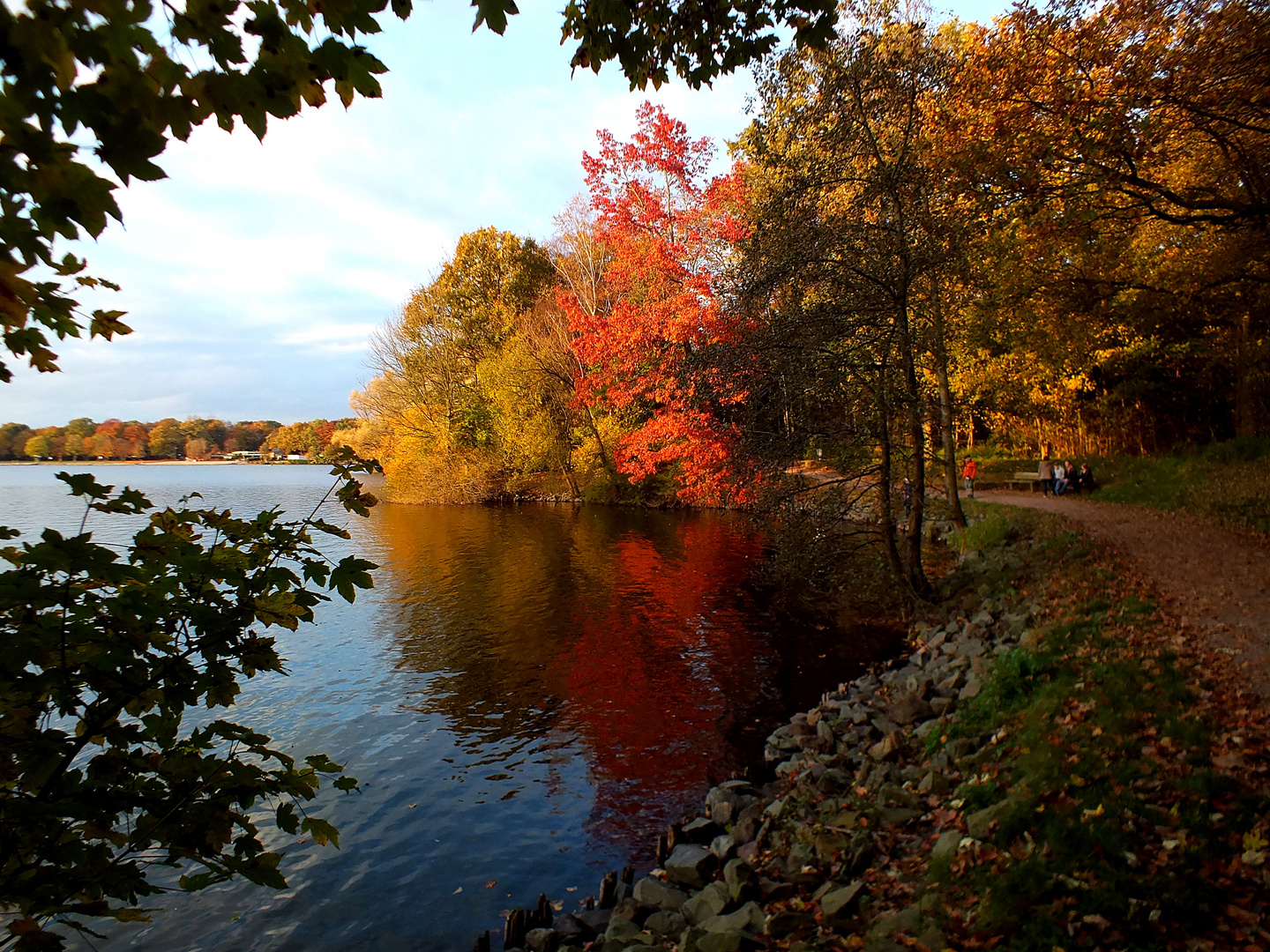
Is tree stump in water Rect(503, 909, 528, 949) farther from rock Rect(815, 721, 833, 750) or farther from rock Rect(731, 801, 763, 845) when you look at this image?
rock Rect(815, 721, 833, 750)

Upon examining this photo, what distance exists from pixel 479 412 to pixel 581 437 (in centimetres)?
906

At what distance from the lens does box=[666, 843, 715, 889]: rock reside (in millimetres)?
6309

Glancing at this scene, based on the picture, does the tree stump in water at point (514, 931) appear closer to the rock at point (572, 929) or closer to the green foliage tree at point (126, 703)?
the rock at point (572, 929)

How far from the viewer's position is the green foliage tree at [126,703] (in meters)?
2.11

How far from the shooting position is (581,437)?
40.3 m

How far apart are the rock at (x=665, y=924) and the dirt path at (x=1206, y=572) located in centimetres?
573

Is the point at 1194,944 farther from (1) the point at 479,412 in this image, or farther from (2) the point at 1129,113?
(1) the point at 479,412

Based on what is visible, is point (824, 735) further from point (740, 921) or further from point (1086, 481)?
point (1086, 481)

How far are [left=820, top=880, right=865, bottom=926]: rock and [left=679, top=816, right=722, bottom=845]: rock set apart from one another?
2159 millimetres

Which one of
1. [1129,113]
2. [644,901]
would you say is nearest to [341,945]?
[644,901]

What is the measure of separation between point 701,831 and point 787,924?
7.55ft

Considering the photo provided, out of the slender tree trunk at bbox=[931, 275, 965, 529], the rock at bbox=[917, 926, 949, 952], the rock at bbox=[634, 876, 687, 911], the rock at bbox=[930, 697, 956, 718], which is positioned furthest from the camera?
the slender tree trunk at bbox=[931, 275, 965, 529]

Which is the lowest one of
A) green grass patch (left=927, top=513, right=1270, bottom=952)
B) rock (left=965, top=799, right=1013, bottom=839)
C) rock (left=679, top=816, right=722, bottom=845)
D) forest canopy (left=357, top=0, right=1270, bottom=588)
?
rock (left=679, top=816, right=722, bottom=845)

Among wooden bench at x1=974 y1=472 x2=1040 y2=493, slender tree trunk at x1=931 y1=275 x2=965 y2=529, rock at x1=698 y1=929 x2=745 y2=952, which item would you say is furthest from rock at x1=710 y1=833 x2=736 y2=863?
wooden bench at x1=974 y1=472 x2=1040 y2=493
